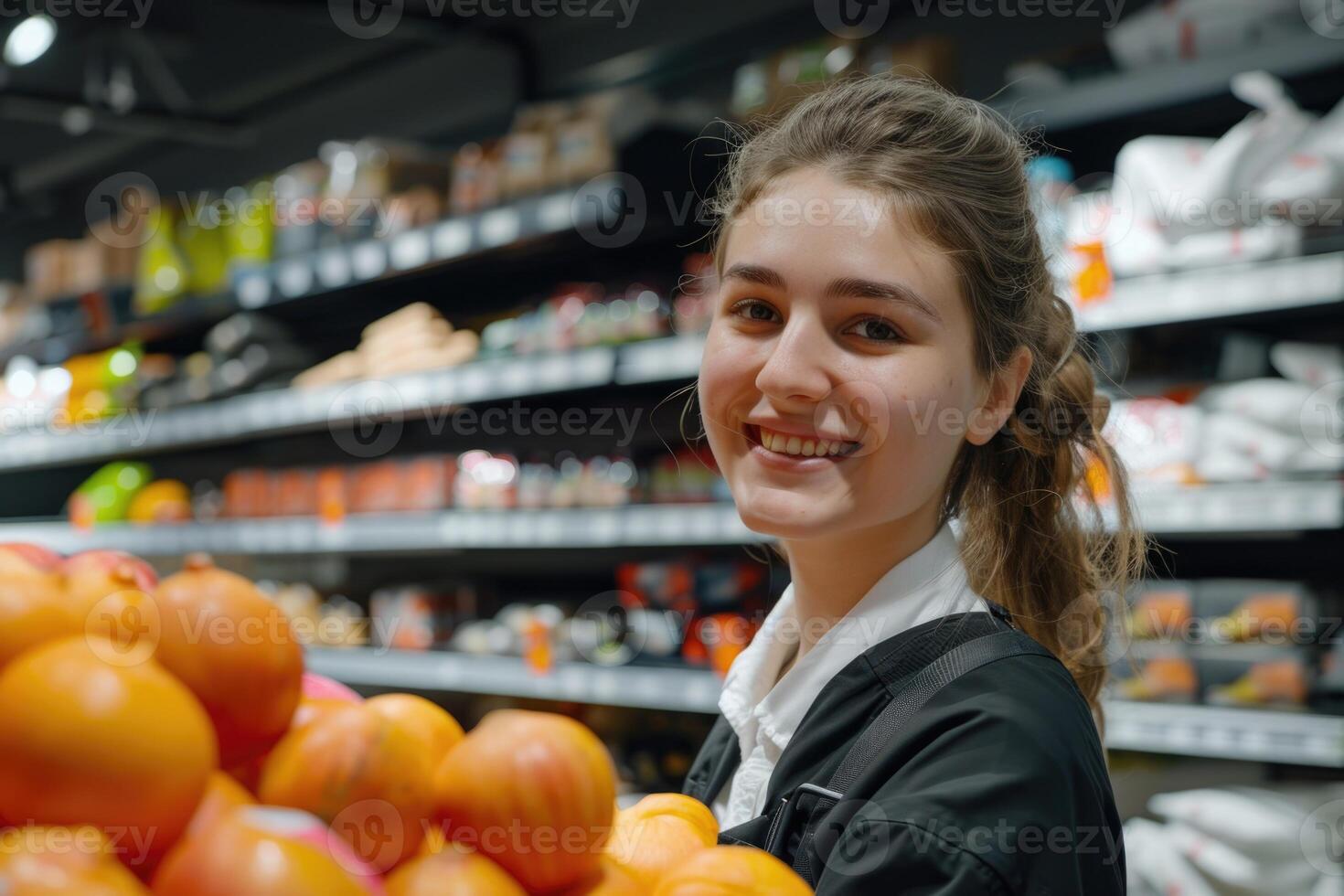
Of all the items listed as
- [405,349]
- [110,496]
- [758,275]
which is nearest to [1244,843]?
[758,275]

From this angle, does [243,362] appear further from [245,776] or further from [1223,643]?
[245,776]

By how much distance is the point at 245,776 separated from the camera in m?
0.73

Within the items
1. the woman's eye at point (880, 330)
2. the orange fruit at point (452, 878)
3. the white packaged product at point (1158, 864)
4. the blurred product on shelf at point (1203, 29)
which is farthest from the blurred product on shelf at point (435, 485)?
the orange fruit at point (452, 878)

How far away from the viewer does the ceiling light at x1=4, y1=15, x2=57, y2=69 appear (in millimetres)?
4172

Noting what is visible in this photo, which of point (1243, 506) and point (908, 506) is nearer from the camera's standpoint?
point (908, 506)

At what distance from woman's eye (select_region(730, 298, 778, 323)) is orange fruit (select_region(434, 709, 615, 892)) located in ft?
1.71

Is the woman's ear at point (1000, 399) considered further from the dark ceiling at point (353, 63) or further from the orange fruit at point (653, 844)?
the dark ceiling at point (353, 63)

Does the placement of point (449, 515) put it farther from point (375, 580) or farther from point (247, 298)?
point (247, 298)

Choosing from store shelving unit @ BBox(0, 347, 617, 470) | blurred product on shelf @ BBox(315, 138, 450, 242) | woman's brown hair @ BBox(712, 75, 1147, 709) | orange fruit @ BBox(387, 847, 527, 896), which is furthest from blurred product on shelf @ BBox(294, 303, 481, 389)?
orange fruit @ BBox(387, 847, 527, 896)

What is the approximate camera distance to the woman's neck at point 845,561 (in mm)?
1146

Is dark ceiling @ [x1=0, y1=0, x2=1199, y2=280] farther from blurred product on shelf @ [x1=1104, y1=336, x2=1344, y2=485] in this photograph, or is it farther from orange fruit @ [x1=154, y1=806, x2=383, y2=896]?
orange fruit @ [x1=154, y1=806, x2=383, y2=896]

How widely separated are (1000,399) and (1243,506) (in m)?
1.26

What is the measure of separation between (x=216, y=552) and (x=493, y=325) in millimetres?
1742

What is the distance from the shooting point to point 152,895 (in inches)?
22.2
